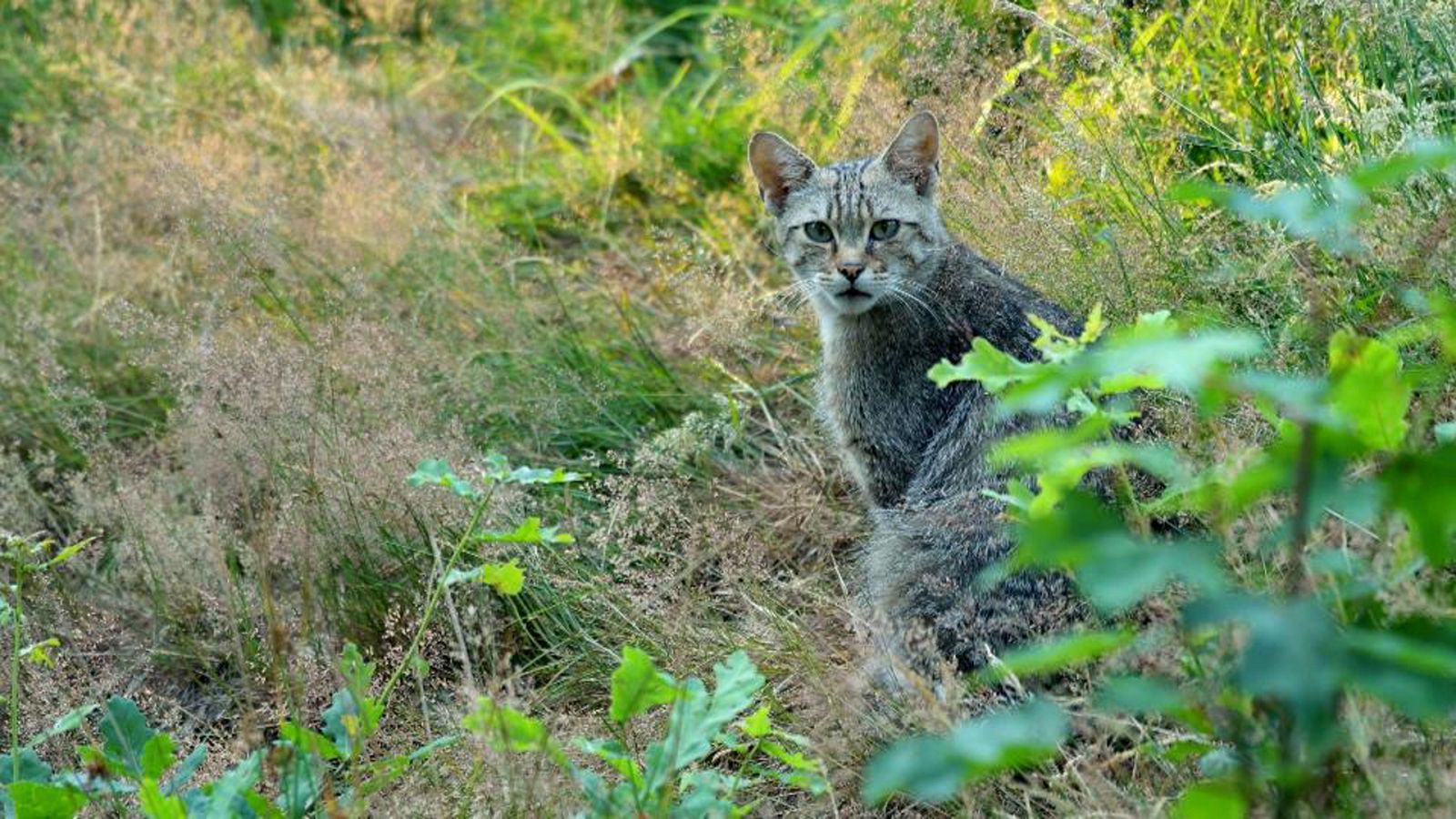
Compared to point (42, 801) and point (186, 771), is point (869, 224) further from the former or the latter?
point (42, 801)

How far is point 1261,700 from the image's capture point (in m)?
1.54

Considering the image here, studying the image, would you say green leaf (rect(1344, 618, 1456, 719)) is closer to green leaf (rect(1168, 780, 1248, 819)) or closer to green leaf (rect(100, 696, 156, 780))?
green leaf (rect(1168, 780, 1248, 819))

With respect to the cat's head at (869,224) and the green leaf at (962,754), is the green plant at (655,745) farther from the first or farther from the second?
the cat's head at (869,224)

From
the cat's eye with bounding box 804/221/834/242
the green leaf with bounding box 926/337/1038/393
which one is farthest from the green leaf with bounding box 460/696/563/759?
the cat's eye with bounding box 804/221/834/242

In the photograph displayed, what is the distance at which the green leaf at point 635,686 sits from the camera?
207cm

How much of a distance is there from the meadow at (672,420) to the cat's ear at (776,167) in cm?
27

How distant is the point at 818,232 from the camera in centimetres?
386

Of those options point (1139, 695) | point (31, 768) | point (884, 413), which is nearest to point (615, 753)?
point (31, 768)

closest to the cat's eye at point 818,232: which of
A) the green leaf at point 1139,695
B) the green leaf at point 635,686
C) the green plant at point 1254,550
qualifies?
the green leaf at point 635,686

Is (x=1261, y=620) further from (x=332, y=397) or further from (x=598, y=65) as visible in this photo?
(x=598, y=65)

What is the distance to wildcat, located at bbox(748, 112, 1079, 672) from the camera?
2918 mm

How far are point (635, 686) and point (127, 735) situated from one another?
2.69ft

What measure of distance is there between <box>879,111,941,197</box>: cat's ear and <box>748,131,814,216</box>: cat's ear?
24 centimetres

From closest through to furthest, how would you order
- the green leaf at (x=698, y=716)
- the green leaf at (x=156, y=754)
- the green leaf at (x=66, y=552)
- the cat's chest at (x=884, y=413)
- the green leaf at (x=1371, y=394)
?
the green leaf at (x=1371, y=394)
the green leaf at (x=698, y=716)
the green leaf at (x=156, y=754)
the green leaf at (x=66, y=552)
the cat's chest at (x=884, y=413)
